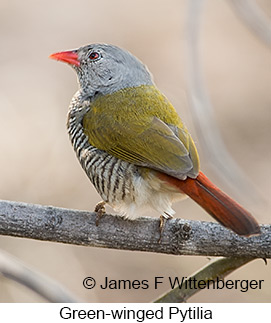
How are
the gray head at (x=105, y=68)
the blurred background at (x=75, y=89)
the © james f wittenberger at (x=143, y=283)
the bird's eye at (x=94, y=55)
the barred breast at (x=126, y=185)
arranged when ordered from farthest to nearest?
1. the blurred background at (x=75, y=89)
2. the © james f wittenberger at (x=143, y=283)
3. the bird's eye at (x=94, y=55)
4. the gray head at (x=105, y=68)
5. the barred breast at (x=126, y=185)

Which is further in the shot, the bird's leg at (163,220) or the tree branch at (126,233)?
the bird's leg at (163,220)

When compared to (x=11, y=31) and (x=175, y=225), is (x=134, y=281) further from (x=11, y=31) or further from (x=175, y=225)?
(x=11, y=31)

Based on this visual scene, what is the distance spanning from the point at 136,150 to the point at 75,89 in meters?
3.45

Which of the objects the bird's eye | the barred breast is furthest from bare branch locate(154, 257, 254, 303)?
the bird's eye

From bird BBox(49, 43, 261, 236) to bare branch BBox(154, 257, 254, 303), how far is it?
1.04 ft

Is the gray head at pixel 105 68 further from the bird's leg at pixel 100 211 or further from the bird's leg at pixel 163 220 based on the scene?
the bird's leg at pixel 163 220

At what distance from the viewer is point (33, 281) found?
11.0ft

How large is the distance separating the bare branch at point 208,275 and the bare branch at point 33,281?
520 millimetres

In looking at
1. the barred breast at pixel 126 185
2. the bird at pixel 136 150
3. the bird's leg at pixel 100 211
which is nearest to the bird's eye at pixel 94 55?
the bird at pixel 136 150

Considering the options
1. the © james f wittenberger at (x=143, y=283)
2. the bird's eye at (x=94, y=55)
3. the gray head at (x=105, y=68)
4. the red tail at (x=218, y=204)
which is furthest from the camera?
the © james f wittenberger at (x=143, y=283)

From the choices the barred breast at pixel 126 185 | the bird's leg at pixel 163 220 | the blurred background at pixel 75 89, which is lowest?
the bird's leg at pixel 163 220

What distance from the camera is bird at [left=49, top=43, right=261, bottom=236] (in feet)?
11.0

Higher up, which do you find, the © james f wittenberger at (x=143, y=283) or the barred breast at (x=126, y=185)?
the © james f wittenberger at (x=143, y=283)

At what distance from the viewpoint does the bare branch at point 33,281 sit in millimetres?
3324
